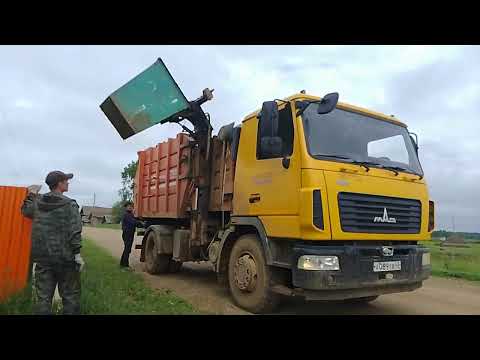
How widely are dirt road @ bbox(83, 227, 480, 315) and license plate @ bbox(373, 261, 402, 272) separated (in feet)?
3.68

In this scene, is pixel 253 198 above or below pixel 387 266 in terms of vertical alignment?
above

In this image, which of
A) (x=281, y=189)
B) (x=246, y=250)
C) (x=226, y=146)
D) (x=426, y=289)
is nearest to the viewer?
(x=281, y=189)

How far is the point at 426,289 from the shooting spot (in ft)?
25.8

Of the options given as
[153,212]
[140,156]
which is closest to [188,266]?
[153,212]

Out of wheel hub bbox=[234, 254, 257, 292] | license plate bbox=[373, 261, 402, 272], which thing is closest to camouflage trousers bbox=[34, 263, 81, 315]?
wheel hub bbox=[234, 254, 257, 292]

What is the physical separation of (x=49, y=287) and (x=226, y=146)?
3543 mm

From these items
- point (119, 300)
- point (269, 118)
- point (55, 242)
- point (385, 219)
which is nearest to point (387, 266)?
→ point (385, 219)

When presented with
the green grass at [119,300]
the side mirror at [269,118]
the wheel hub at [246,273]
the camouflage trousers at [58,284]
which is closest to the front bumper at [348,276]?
the wheel hub at [246,273]

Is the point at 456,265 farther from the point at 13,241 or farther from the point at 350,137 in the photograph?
the point at 13,241

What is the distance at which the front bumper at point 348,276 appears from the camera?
14.5ft

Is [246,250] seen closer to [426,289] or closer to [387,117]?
[387,117]

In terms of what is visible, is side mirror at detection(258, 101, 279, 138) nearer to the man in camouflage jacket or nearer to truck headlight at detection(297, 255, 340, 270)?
truck headlight at detection(297, 255, 340, 270)

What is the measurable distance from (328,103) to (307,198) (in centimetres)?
112

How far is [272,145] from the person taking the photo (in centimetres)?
509
